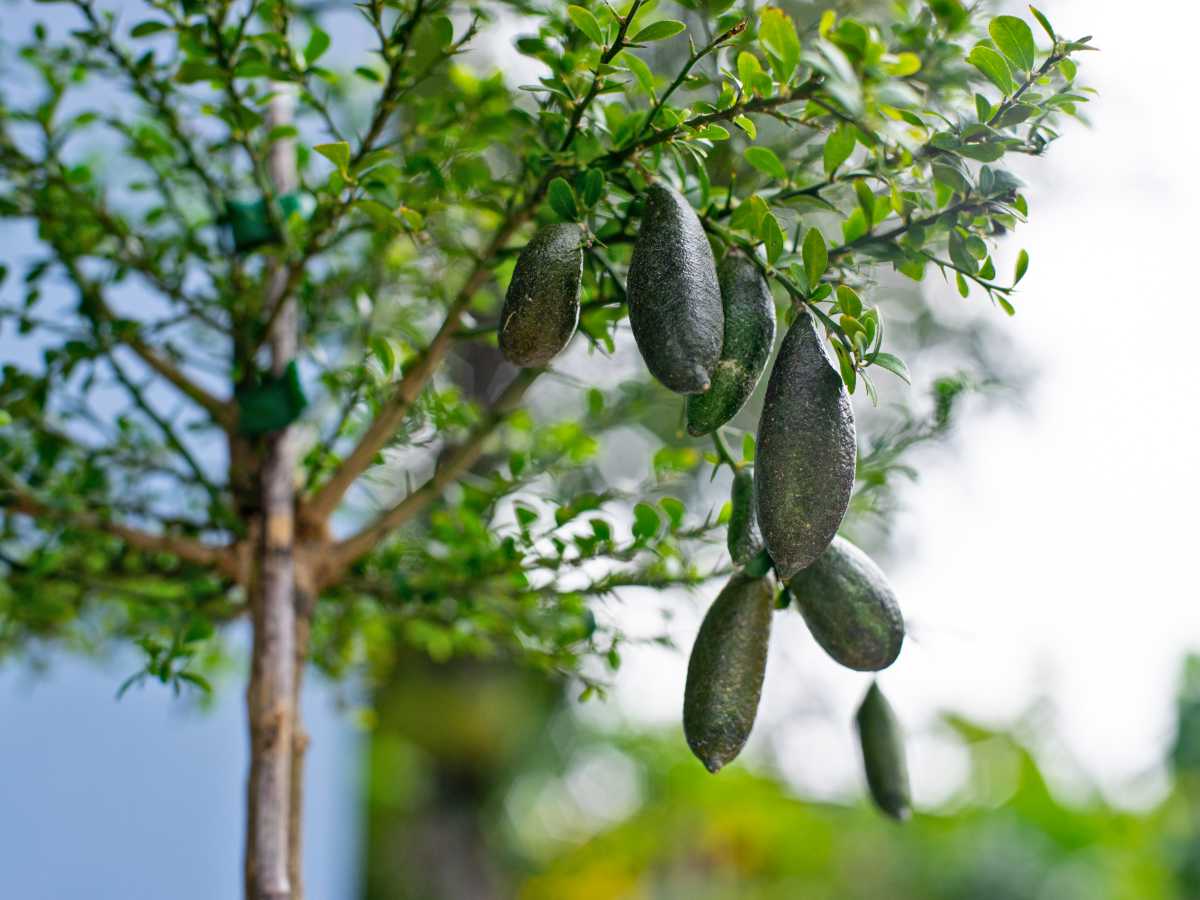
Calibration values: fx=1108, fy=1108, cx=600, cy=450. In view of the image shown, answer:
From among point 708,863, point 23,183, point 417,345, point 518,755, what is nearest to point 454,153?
point 417,345

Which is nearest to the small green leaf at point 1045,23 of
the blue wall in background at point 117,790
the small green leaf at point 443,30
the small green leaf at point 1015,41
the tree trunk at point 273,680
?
the small green leaf at point 1015,41

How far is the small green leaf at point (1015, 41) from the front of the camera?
315mm

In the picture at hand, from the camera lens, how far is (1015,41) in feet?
1.04

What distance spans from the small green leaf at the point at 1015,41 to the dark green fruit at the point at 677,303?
101 millimetres

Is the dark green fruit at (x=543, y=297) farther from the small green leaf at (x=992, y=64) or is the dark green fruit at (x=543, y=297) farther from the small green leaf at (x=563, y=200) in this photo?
the small green leaf at (x=992, y=64)

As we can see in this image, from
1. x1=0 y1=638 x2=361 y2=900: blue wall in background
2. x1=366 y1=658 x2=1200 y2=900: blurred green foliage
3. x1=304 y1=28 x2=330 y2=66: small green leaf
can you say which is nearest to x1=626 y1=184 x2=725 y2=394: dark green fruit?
x1=304 y1=28 x2=330 y2=66: small green leaf

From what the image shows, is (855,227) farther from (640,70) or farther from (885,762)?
(885,762)

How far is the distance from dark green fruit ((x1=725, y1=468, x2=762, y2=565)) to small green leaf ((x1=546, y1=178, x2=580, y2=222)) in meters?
0.10

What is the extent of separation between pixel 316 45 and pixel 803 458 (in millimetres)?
310

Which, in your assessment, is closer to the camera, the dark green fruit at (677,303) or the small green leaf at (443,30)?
the dark green fruit at (677,303)

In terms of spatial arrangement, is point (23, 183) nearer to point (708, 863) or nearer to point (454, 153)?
point (454, 153)

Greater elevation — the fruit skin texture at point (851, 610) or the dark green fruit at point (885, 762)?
the fruit skin texture at point (851, 610)

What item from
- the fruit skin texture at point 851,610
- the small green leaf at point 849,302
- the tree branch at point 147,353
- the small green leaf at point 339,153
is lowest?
the fruit skin texture at point 851,610

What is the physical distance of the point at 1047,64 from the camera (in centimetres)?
32
